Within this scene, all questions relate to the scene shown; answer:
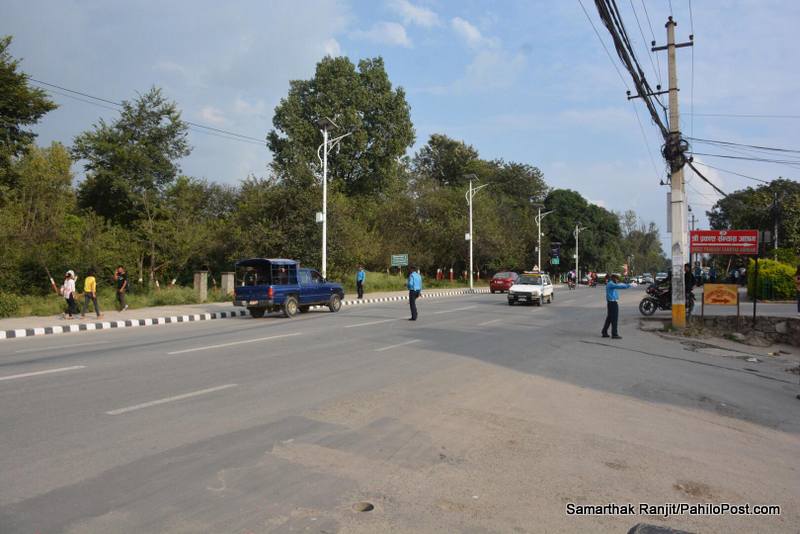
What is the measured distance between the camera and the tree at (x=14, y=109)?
26.9 m

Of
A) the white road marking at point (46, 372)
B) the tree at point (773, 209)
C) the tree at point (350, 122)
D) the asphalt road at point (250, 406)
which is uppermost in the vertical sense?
the tree at point (350, 122)

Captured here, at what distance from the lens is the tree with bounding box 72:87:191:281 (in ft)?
120

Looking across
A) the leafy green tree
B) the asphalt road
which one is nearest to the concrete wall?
the asphalt road

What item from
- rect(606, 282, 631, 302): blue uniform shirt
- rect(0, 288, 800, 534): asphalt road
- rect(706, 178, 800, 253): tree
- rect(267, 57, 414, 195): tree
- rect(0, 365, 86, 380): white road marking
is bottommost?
rect(0, 288, 800, 534): asphalt road

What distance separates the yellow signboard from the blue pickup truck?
13.9m

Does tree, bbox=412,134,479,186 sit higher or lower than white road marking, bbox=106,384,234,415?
higher

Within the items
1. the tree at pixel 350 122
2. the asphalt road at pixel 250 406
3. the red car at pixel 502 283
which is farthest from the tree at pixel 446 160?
the asphalt road at pixel 250 406

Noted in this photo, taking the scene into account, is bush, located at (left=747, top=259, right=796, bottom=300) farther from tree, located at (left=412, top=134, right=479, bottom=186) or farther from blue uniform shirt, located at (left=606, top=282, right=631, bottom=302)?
tree, located at (left=412, top=134, right=479, bottom=186)

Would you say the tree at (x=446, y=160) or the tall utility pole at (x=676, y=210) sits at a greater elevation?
the tree at (x=446, y=160)

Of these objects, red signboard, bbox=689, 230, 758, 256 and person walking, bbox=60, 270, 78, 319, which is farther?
red signboard, bbox=689, 230, 758, 256

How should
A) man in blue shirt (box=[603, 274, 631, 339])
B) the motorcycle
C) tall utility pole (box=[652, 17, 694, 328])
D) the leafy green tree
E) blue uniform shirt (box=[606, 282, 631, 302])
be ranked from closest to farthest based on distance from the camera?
man in blue shirt (box=[603, 274, 631, 339]) < blue uniform shirt (box=[606, 282, 631, 302]) < tall utility pole (box=[652, 17, 694, 328]) < the motorcycle < the leafy green tree

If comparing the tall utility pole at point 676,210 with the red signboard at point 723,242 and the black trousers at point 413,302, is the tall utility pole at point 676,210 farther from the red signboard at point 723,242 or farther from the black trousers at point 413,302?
the black trousers at point 413,302

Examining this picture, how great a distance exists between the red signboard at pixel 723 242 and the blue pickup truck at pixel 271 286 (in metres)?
14.5

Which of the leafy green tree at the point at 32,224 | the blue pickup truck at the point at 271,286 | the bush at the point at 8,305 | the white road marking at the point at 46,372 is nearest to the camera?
the white road marking at the point at 46,372
